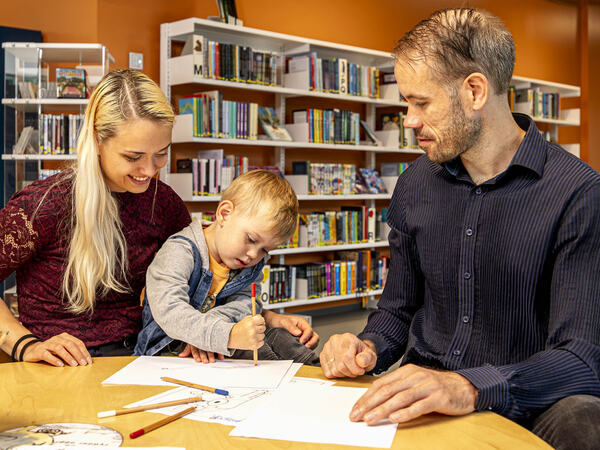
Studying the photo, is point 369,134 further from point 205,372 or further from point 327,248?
point 205,372

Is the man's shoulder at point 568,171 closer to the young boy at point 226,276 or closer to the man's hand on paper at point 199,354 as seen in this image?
the young boy at point 226,276

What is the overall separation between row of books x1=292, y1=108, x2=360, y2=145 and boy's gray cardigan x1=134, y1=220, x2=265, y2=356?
12.1 ft

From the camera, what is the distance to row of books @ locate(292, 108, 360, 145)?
545cm

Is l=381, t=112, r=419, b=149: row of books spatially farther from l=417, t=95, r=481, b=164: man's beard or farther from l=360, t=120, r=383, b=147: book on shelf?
l=417, t=95, r=481, b=164: man's beard

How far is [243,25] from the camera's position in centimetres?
538

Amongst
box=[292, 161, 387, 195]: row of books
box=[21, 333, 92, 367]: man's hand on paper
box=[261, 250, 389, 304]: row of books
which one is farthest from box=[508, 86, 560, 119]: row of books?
box=[21, 333, 92, 367]: man's hand on paper

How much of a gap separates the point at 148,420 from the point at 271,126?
436 centimetres

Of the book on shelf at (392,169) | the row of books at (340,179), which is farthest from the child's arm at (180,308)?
the book on shelf at (392,169)

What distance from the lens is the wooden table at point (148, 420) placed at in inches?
37.9

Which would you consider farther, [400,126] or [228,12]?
[400,126]

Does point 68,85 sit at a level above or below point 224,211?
above

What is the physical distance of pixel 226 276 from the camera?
182 centimetres

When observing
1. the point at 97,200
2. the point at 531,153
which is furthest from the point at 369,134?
the point at 531,153

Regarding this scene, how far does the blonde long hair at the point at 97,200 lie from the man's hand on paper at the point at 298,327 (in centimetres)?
44
